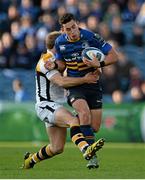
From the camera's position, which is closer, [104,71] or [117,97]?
[117,97]

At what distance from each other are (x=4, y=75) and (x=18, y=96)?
1253 millimetres

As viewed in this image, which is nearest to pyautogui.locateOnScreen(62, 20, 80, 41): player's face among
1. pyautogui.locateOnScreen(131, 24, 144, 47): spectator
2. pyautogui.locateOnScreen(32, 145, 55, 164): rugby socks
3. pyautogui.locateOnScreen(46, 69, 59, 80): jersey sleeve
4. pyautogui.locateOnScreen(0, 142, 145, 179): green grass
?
pyautogui.locateOnScreen(46, 69, 59, 80): jersey sleeve

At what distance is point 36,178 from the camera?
10.2 m

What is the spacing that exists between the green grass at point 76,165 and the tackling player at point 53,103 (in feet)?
1.08

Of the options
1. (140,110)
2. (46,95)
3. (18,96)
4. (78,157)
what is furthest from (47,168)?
(18,96)

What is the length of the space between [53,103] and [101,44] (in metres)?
1.13

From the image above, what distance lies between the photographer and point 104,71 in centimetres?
2275

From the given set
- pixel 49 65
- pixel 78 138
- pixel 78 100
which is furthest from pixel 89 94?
pixel 78 138

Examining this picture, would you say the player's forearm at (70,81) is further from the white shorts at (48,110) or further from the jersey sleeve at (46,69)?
the white shorts at (48,110)

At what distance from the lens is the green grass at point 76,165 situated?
10.7m

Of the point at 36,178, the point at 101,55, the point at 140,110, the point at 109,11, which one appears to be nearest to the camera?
the point at 36,178

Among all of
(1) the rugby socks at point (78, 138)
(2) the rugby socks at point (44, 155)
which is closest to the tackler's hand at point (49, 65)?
(1) the rugby socks at point (78, 138)

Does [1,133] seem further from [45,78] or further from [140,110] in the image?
[45,78]

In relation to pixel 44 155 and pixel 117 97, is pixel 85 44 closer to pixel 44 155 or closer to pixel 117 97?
pixel 44 155
